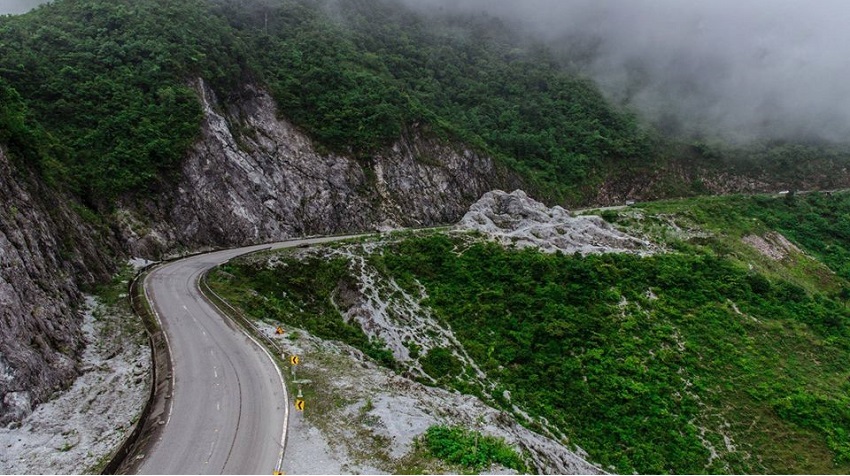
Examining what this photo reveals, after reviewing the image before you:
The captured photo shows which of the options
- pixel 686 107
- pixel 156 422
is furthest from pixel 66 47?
pixel 686 107

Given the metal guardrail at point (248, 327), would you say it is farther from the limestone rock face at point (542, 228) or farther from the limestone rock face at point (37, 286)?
the limestone rock face at point (542, 228)

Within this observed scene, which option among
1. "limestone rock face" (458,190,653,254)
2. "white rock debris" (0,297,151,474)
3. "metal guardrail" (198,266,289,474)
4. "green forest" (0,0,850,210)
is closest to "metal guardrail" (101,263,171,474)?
"white rock debris" (0,297,151,474)

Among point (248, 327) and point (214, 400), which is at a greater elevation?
point (248, 327)

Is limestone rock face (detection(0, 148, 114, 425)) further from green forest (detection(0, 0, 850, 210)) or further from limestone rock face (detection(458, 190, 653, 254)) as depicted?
limestone rock face (detection(458, 190, 653, 254))

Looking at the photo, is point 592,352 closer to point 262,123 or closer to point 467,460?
point 467,460

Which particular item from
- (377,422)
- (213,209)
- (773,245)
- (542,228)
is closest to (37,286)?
(377,422)

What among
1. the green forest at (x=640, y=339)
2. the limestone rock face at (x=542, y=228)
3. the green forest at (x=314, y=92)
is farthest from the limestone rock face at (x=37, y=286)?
the limestone rock face at (x=542, y=228)

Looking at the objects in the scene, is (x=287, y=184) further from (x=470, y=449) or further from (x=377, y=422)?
(x=470, y=449)
